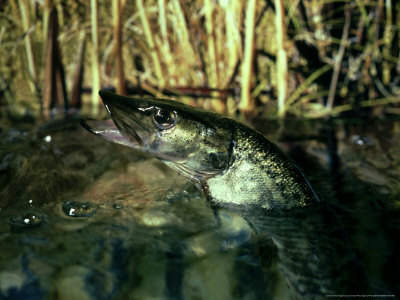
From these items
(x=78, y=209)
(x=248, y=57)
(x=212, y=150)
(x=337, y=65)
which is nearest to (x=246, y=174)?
(x=212, y=150)

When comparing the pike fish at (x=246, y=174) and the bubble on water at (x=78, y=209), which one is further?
the bubble on water at (x=78, y=209)

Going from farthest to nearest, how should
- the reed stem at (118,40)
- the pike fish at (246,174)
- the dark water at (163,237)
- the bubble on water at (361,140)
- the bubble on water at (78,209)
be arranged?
the reed stem at (118,40), the bubble on water at (361,140), the bubble on water at (78,209), the pike fish at (246,174), the dark water at (163,237)

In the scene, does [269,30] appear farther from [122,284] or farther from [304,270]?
[122,284]

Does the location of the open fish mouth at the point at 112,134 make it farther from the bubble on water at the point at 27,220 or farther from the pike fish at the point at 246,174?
the bubble on water at the point at 27,220

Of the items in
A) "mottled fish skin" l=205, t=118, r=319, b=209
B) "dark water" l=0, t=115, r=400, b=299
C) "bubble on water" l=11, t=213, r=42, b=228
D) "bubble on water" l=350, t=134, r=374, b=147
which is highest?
"mottled fish skin" l=205, t=118, r=319, b=209

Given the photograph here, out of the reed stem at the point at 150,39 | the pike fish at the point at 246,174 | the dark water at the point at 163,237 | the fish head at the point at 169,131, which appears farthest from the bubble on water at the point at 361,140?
the reed stem at the point at 150,39

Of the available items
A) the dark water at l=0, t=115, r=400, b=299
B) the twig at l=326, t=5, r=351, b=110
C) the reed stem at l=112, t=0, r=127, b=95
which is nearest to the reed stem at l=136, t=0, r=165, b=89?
the reed stem at l=112, t=0, r=127, b=95

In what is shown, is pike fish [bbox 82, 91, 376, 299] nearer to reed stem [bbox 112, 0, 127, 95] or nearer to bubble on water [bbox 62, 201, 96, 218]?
bubble on water [bbox 62, 201, 96, 218]

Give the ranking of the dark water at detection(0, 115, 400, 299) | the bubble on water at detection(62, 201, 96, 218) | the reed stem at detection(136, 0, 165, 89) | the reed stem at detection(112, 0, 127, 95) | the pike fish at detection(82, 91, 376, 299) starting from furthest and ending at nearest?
the reed stem at detection(136, 0, 165, 89), the reed stem at detection(112, 0, 127, 95), the bubble on water at detection(62, 201, 96, 218), the pike fish at detection(82, 91, 376, 299), the dark water at detection(0, 115, 400, 299)
